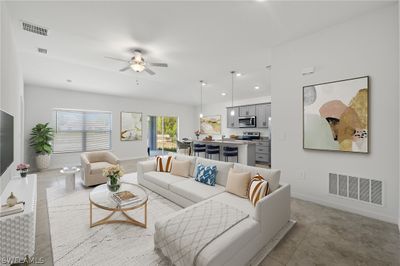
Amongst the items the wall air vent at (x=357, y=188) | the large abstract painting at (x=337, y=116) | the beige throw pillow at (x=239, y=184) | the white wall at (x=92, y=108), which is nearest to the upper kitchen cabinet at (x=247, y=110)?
the white wall at (x=92, y=108)

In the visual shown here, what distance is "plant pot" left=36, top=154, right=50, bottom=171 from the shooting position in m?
5.43

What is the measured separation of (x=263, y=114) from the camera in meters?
7.30

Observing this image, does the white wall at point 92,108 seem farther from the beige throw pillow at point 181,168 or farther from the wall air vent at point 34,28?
the beige throw pillow at point 181,168

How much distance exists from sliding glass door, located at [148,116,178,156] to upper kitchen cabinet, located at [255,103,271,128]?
4375 mm

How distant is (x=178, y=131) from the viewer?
9.69 metres

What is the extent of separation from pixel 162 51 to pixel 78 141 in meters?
5.18

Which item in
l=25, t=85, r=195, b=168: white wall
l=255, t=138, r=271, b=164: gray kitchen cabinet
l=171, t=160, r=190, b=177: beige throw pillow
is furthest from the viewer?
l=255, t=138, r=271, b=164: gray kitchen cabinet

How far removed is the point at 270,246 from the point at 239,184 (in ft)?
2.65

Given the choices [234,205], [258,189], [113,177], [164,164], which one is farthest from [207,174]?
[113,177]

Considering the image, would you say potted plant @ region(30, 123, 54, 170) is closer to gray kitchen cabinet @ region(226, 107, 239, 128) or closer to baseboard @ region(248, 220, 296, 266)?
baseboard @ region(248, 220, 296, 266)

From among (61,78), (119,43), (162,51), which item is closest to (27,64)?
(61,78)

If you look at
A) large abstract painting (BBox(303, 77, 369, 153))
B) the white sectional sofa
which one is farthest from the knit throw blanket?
large abstract painting (BBox(303, 77, 369, 153))

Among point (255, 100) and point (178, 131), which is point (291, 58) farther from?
point (178, 131)

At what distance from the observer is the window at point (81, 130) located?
20.6 ft
